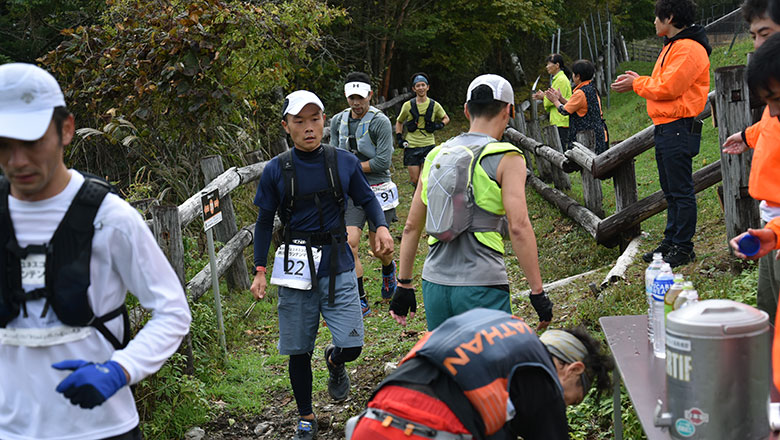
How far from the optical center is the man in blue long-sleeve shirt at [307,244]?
16.0 ft

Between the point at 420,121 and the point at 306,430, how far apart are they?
7134 millimetres

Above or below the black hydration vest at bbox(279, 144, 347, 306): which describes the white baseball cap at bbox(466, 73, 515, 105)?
above

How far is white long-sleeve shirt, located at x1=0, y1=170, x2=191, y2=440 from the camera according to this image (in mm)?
2350

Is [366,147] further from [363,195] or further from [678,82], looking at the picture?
[678,82]

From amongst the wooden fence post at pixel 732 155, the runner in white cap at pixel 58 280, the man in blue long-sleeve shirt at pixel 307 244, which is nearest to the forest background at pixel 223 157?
the wooden fence post at pixel 732 155

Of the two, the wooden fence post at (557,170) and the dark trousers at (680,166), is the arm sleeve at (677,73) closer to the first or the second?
the dark trousers at (680,166)

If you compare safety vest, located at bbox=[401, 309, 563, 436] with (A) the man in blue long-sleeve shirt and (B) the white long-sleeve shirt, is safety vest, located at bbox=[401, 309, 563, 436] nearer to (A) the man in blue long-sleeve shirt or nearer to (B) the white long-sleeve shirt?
(B) the white long-sleeve shirt

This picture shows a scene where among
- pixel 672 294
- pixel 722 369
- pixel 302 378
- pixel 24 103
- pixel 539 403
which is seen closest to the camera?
pixel 722 369

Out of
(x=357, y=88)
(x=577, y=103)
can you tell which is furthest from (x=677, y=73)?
(x=577, y=103)

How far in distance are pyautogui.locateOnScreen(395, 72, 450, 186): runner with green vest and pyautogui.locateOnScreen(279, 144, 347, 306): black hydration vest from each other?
6567 millimetres

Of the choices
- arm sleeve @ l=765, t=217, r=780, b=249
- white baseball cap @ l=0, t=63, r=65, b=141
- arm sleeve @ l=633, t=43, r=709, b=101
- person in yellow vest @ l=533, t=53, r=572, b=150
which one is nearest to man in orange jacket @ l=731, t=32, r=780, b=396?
arm sleeve @ l=765, t=217, r=780, b=249

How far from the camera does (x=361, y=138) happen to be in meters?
7.86

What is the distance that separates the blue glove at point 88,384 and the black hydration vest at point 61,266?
0.19m

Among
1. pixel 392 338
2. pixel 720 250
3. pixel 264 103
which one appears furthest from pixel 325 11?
pixel 720 250
